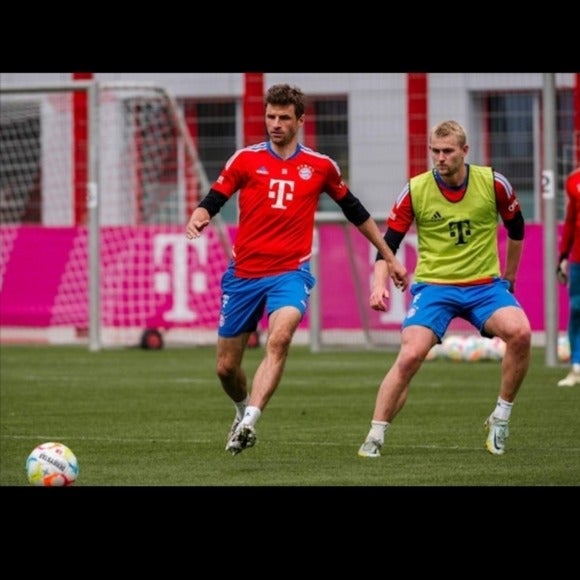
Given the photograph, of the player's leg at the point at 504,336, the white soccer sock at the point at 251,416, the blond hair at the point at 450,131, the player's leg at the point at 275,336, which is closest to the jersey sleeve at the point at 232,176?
the player's leg at the point at 275,336

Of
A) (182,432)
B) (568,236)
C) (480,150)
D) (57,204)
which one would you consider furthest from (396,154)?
(182,432)

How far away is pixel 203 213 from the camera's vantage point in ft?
35.6

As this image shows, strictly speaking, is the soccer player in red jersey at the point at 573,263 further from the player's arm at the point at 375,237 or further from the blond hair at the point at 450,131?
the blond hair at the point at 450,131

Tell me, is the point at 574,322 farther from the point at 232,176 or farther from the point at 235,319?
the point at 232,176

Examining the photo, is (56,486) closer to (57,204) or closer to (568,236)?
(568,236)

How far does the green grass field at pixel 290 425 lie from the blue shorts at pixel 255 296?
32.1 inches

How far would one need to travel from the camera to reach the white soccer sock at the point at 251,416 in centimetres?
1044

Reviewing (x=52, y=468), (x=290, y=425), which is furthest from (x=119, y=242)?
(x=52, y=468)

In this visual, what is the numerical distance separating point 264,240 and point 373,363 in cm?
923

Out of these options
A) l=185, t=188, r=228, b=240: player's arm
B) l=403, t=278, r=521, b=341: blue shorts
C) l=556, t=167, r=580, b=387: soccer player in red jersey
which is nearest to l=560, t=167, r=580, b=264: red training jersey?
l=556, t=167, r=580, b=387: soccer player in red jersey

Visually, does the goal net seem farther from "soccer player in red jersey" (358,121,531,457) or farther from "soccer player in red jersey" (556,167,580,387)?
"soccer player in red jersey" (358,121,531,457)

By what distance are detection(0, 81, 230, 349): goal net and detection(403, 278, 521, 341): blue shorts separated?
1202 cm

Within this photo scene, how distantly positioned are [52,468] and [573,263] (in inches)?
324

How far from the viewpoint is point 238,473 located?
1002cm
